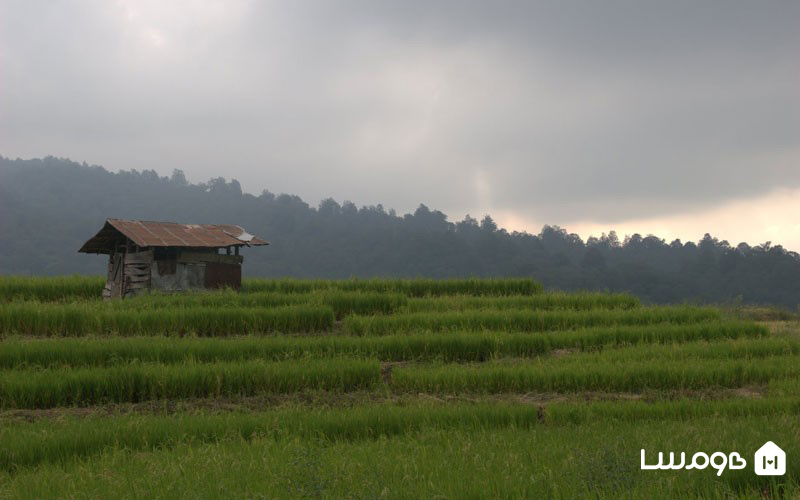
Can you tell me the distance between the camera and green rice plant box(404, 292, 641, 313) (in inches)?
783

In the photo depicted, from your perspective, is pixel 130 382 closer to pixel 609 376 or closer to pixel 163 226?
pixel 609 376

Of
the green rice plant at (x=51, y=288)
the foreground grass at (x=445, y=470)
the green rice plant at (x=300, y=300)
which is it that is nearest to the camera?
the foreground grass at (x=445, y=470)

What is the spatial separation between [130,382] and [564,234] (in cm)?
12862

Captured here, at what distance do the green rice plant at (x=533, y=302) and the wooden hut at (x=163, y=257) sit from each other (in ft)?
25.4

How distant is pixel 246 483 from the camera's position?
4.87 meters

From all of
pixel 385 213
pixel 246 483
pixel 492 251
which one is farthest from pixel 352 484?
pixel 385 213

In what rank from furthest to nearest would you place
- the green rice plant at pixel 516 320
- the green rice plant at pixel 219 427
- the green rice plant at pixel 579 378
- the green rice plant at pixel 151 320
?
the green rice plant at pixel 516 320 < the green rice plant at pixel 151 320 < the green rice plant at pixel 579 378 < the green rice plant at pixel 219 427

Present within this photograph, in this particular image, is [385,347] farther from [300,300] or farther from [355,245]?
[355,245]

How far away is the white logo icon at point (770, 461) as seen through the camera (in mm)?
4570

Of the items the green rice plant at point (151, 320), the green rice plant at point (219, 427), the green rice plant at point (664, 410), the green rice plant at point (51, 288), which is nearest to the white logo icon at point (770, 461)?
the green rice plant at point (664, 410)

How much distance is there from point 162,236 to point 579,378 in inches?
644

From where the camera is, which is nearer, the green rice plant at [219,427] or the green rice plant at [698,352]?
the green rice plant at [219,427]

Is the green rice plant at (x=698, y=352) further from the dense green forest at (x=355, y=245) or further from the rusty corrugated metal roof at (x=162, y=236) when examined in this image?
the dense green forest at (x=355, y=245)

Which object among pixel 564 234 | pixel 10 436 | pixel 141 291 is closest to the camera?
pixel 10 436
